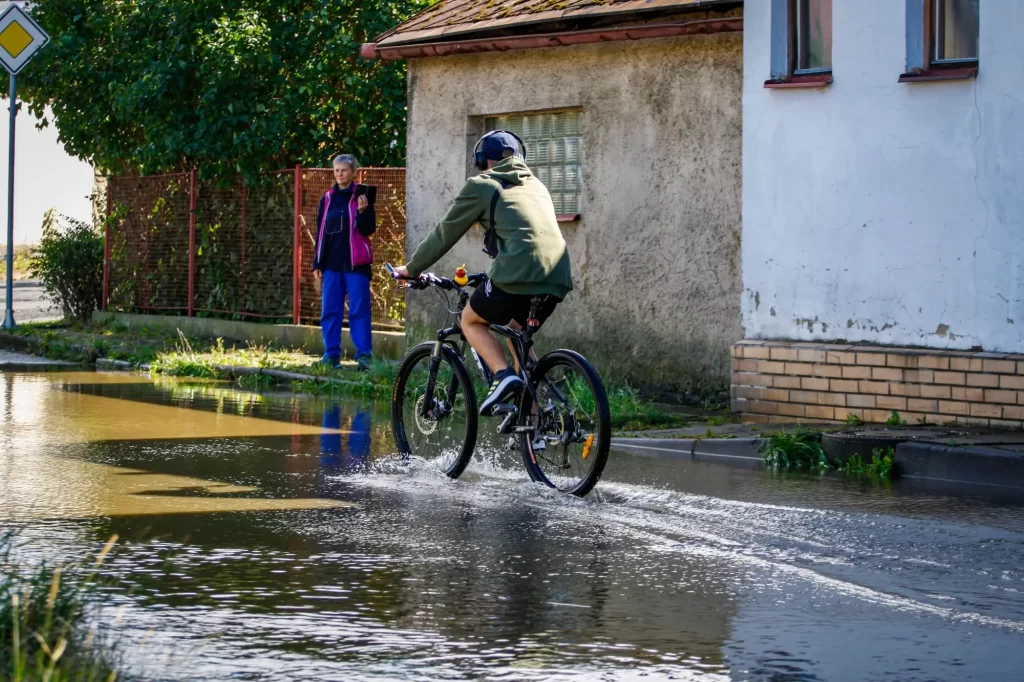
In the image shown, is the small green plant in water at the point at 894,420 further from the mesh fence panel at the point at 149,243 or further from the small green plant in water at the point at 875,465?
the mesh fence panel at the point at 149,243

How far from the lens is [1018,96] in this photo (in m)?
10.9

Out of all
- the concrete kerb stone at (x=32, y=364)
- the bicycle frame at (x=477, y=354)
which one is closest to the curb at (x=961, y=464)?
the bicycle frame at (x=477, y=354)

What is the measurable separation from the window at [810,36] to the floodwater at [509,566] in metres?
3.47

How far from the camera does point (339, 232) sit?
16.5 metres

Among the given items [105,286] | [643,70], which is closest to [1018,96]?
[643,70]

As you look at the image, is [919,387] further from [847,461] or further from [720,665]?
[720,665]

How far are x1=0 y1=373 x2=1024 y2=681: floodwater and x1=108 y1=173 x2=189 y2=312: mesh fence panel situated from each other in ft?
34.5

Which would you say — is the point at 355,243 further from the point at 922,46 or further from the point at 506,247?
the point at 506,247

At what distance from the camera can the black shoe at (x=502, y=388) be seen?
29.8 ft

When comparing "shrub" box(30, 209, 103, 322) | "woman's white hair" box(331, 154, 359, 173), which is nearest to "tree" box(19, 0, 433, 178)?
"shrub" box(30, 209, 103, 322)

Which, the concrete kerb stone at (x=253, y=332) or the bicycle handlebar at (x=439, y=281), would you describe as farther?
the concrete kerb stone at (x=253, y=332)

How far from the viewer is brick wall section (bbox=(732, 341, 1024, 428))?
10.9 m

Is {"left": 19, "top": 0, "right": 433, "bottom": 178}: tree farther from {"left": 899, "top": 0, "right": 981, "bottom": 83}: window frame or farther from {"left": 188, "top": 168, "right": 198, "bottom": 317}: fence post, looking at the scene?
{"left": 899, "top": 0, "right": 981, "bottom": 83}: window frame

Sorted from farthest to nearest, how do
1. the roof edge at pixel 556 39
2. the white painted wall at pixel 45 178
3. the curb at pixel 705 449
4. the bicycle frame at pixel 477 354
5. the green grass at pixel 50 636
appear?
the white painted wall at pixel 45 178
the roof edge at pixel 556 39
the curb at pixel 705 449
the bicycle frame at pixel 477 354
the green grass at pixel 50 636
